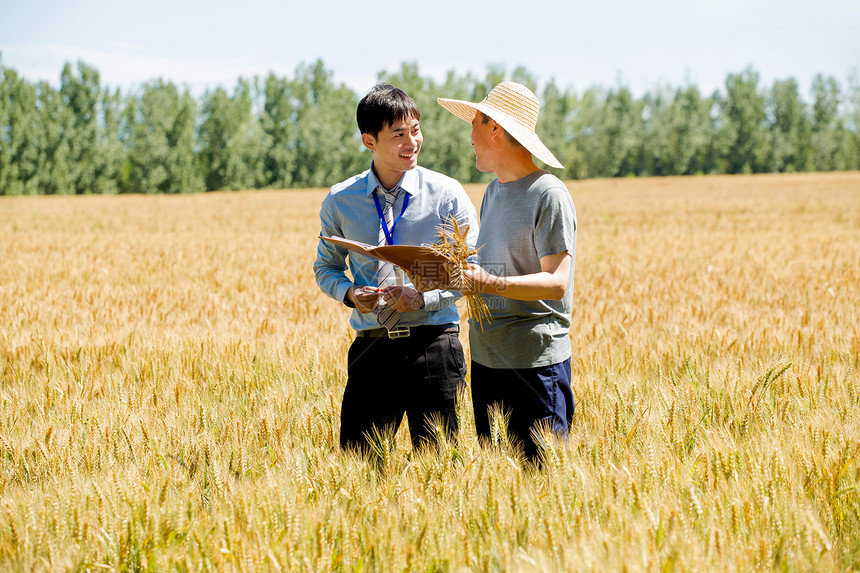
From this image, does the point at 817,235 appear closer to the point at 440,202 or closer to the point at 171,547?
the point at 440,202

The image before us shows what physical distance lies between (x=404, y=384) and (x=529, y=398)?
1.68 feet

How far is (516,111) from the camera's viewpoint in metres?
2.27

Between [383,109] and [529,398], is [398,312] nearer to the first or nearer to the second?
[529,398]

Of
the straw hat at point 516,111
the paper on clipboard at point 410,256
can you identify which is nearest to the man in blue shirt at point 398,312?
the straw hat at point 516,111

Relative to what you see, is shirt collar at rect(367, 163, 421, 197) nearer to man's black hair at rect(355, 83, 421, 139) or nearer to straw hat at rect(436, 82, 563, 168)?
man's black hair at rect(355, 83, 421, 139)

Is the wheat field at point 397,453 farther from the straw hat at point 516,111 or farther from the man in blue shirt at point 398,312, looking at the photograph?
the straw hat at point 516,111

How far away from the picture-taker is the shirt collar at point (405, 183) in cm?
248

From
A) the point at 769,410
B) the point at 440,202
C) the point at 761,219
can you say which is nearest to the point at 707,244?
the point at 761,219

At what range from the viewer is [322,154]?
56875 mm

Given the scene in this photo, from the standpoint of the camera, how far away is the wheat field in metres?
1.70

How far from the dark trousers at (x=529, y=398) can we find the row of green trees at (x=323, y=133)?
2169 inches

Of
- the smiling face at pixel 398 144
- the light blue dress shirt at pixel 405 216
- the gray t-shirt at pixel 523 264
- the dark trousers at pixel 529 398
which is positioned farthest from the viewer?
the light blue dress shirt at pixel 405 216

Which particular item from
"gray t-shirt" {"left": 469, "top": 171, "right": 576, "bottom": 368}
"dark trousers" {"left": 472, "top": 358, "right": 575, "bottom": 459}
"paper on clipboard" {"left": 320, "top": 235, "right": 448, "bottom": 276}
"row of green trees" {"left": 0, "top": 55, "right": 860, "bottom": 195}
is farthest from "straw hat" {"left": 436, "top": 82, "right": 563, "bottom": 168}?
"row of green trees" {"left": 0, "top": 55, "right": 860, "bottom": 195}

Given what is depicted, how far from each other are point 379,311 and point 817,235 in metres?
12.0
